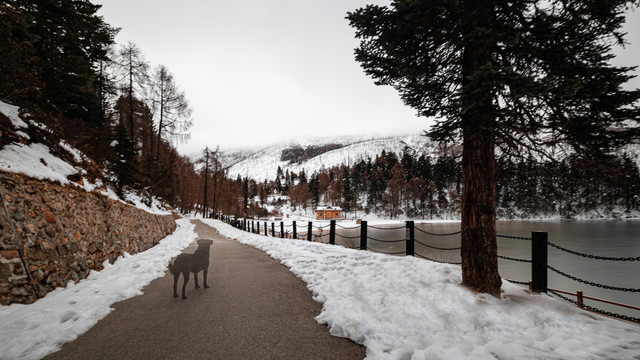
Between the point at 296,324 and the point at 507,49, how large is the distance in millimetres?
4669

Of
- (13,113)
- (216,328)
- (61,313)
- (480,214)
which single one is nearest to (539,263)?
(480,214)

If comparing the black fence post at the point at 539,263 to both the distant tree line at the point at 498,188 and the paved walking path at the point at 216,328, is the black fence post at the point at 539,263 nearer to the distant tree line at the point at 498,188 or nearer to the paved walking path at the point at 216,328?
the distant tree line at the point at 498,188

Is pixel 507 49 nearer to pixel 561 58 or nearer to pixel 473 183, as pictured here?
pixel 561 58

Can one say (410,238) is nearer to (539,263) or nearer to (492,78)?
(539,263)

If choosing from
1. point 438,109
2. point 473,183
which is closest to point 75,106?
point 438,109

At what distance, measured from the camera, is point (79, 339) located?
263 cm

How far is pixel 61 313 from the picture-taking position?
3086 millimetres

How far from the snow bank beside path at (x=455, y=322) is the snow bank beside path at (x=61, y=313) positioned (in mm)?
2896

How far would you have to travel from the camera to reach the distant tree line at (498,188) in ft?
11.6

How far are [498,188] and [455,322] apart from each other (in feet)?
12.3

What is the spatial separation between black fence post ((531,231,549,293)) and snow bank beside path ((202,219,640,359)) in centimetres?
29

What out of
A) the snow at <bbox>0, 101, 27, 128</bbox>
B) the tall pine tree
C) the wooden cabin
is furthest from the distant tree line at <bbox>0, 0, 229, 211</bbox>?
the wooden cabin

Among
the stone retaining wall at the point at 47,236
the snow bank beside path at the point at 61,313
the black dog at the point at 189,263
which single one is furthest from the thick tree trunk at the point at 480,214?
the stone retaining wall at the point at 47,236

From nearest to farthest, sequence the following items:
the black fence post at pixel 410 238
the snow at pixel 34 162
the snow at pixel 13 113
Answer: the snow at pixel 34 162
the snow at pixel 13 113
the black fence post at pixel 410 238
